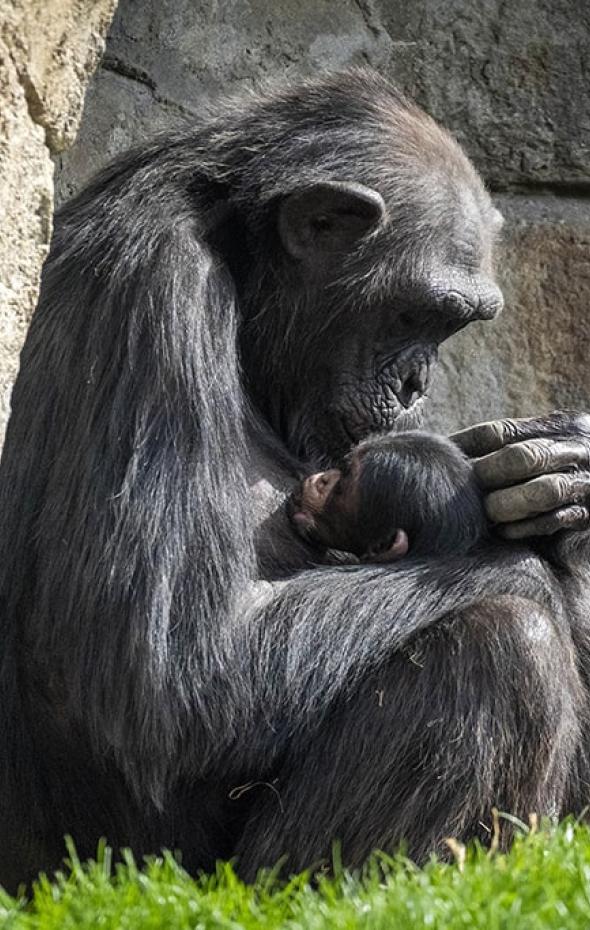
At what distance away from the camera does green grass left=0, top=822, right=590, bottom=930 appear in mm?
3727

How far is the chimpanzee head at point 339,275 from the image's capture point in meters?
5.80

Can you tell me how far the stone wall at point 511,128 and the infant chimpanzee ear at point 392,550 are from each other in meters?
2.09

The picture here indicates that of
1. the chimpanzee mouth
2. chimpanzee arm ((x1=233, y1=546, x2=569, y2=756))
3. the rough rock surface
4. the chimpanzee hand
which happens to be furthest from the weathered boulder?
the rough rock surface

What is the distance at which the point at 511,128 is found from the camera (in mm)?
7711

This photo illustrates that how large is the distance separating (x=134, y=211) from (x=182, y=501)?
Answer: 0.91 m

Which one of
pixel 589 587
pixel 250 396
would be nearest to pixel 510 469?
pixel 589 587

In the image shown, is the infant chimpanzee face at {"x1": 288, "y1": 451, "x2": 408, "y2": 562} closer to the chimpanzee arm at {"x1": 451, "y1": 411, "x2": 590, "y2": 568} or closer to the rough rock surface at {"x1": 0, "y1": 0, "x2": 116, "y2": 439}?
the chimpanzee arm at {"x1": 451, "y1": 411, "x2": 590, "y2": 568}

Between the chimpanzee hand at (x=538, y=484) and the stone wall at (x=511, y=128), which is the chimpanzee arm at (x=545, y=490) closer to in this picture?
the chimpanzee hand at (x=538, y=484)

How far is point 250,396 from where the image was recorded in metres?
5.81

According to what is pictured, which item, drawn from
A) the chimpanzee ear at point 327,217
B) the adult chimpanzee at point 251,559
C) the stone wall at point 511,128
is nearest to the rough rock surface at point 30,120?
the adult chimpanzee at point 251,559

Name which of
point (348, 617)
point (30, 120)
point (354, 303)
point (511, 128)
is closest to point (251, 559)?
point (348, 617)

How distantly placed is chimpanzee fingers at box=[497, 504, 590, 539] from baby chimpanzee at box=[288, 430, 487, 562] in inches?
2.9

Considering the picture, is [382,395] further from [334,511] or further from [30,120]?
[30,120]

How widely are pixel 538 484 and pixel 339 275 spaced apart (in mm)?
889
